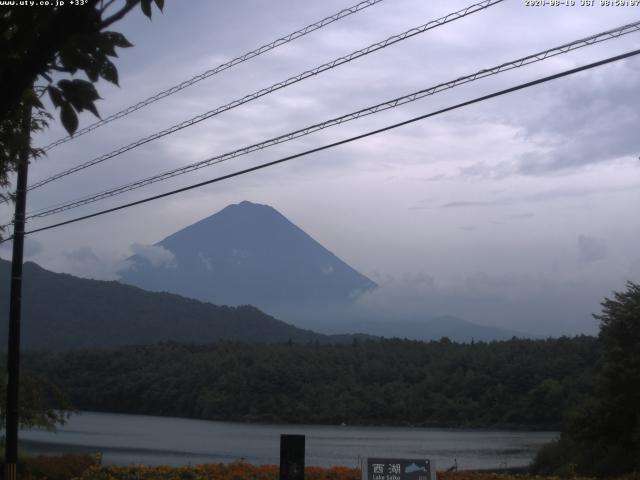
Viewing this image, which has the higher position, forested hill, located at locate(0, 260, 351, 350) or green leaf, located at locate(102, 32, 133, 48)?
forested hill, located at locate(0, 260, 351, 350)

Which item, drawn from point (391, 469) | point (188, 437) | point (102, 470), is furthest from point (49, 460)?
point (188, 437)

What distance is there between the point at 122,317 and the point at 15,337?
96.1 metres

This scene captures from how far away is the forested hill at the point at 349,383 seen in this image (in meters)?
42.3

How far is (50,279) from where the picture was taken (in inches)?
4348

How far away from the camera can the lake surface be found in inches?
1013

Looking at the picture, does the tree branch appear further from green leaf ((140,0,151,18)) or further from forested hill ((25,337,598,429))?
forested hill ((25,337,598,429))

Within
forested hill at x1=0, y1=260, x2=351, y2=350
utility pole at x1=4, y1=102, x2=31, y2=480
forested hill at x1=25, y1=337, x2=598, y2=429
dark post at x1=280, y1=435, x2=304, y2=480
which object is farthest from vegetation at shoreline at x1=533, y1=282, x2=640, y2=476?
forested hill at x1=0, y1=260, x2=351, y2=350

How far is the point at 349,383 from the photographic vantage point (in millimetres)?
49562

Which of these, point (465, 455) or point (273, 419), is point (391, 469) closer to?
point (465, 455)

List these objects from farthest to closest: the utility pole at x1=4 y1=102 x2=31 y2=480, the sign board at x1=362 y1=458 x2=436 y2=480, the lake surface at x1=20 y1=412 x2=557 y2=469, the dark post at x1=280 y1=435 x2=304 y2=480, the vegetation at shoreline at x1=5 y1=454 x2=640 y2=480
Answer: the lake surface at x1=20 y1=412 x2=557 y2=469 → the utility pole at x1=4 y1=102 x2=31 y2=480 → the vegetation at shoreline at x1=5 y1=454 x2=640 y2=480 → the dark post at x1=280 y1=435 x2=304 y2=480 → the sign board at x1=362 y1=458 x2=436 y2=480

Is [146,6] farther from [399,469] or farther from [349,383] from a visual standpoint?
[349,383]

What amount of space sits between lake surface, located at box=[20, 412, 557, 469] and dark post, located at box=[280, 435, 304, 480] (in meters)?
9.41

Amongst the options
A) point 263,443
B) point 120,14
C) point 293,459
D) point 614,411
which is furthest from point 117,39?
point 263,443

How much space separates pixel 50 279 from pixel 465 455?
90.9 m
